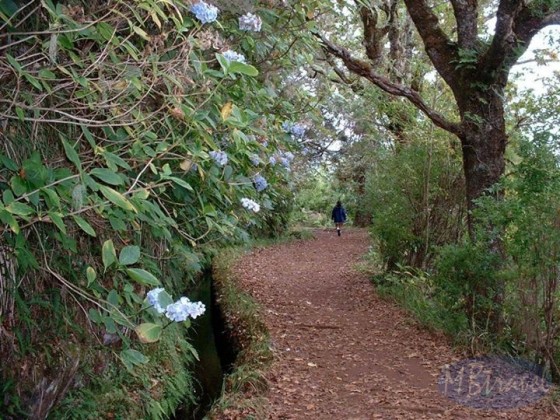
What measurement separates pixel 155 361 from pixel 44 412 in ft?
5.14

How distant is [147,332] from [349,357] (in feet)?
12.0

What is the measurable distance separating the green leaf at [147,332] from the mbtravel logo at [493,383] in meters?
2.88

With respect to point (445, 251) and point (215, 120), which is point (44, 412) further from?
point (445, 251)

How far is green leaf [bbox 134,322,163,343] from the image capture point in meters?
2.19

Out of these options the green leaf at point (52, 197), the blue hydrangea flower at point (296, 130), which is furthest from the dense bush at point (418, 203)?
the green leaf at point (52, 197)

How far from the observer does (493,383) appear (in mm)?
4535

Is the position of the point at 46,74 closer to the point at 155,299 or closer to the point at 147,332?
the point at 155,299

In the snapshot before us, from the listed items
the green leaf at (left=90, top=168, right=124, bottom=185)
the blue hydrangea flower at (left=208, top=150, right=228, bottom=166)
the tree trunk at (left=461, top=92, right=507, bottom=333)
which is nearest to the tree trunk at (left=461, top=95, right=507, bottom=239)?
the tree trunk at (left=461, top=92, right=507, bottom=333)

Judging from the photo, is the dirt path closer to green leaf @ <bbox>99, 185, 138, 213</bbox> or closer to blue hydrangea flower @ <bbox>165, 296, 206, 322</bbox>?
blue hydrangea flower @ <bbox>165, 296, 206, 322</bbox>

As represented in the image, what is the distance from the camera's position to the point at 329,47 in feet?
23.8

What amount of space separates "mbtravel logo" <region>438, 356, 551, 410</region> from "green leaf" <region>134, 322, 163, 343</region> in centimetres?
288

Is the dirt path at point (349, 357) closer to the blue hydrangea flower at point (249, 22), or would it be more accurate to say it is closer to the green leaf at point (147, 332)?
the green leaf at point (147, 332)

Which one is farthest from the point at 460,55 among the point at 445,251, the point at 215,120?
the point at 215,120

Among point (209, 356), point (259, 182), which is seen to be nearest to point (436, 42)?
point (259, 182)
